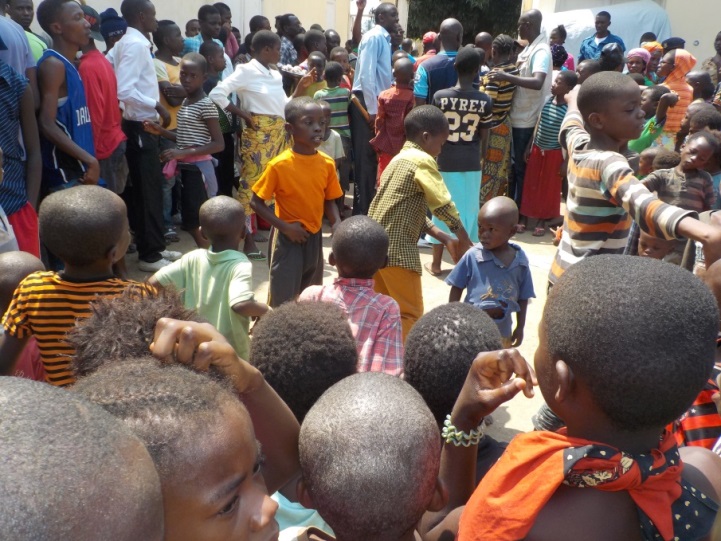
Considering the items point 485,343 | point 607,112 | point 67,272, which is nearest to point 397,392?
point 485,343

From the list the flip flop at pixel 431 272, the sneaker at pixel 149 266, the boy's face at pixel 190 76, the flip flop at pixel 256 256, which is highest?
the boy's face at pixel 190 76

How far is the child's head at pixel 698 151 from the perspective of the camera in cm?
378

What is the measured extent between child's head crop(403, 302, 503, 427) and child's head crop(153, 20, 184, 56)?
4706 millimetres

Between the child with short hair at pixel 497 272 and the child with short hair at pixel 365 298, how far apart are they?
660mm

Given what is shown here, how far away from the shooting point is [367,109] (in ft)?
22.6

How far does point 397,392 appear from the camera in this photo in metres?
1.32

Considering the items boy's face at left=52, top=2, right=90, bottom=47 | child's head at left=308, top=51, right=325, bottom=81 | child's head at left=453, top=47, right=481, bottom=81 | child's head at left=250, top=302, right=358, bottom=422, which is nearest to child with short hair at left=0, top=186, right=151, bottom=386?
child's head at left=250, top=302, right=358, bottom=422

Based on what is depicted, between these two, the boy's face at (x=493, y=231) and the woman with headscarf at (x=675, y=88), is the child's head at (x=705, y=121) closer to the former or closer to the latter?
the woman with headscarf at (x=675, y=88)

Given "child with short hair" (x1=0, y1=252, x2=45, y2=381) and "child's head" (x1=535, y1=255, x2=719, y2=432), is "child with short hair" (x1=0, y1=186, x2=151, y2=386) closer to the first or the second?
"child with short hair" (x1=0, y1=252, x2=45, y2=381)

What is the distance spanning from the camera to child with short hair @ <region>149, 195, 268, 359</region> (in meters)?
2.76

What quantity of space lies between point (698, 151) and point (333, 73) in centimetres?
387

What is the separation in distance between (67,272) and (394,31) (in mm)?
9277

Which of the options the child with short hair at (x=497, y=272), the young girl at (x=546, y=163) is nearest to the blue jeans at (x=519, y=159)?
the young girl at (x=546, y=163)

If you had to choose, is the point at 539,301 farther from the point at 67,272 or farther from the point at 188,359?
the point at 188,359
